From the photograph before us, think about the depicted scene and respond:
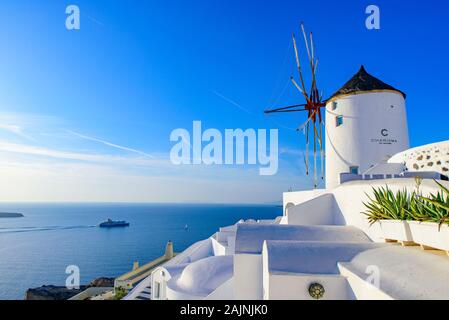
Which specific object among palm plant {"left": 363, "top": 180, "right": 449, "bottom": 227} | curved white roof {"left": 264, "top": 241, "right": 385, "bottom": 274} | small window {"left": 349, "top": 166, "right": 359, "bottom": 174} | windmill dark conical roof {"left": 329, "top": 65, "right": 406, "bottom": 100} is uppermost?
windmill dark conical roof {"left": 329, "top": 65, "right": 406, "bottom": 100}

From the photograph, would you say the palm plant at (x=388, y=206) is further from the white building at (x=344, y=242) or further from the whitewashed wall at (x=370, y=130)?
the whitewashed wall at (x=370, y=130)

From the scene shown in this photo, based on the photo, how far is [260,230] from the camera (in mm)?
10156

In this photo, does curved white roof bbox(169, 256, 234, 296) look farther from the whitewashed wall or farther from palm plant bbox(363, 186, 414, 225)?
the whitewashed wall

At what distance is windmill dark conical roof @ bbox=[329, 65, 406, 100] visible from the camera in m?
17.1

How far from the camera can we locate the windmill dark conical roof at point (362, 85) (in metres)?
17.1

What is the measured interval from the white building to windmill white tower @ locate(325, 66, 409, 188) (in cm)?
6

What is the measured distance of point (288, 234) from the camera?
990cm

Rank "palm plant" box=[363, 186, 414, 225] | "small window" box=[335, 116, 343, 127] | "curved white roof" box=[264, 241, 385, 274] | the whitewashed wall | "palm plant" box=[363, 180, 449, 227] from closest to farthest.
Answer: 1. "palm plant" box=[363, 180, 449, 227]
2. "curved white roof" box=[264, 241, 385, 274]
3. "palm plant" box=[363, 186, 414, 225]
4. the whitewashed wall
5. "small window" box=[335, 116, 343, 127]

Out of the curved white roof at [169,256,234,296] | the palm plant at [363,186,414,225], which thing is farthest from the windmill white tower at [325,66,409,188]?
the curved white roof at [169,256,234,296]

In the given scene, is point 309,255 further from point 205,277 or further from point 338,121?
point 338,121

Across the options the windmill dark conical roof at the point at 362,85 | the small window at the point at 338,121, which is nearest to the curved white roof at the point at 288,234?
the small window at the point at 338,121

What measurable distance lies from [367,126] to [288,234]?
1037 cm

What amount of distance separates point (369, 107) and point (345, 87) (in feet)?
7.56
